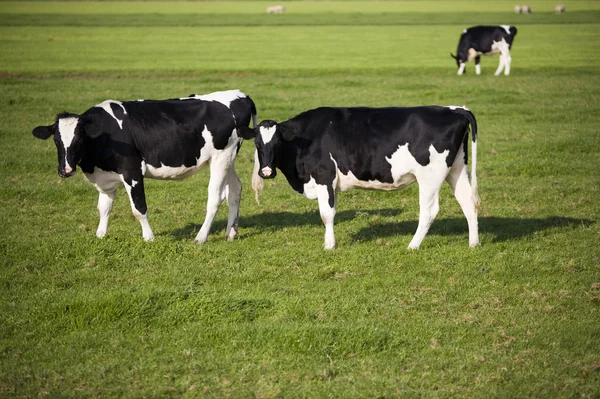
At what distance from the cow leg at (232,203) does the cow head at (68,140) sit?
2249mm

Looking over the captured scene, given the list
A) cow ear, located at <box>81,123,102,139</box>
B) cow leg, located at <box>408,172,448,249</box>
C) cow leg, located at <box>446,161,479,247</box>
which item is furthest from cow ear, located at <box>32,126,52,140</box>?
cow leg, located at <box>446,161,479,247</box>

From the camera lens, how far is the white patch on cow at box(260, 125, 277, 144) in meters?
10.7

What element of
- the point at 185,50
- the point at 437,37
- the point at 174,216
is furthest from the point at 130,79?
the point at 437,37

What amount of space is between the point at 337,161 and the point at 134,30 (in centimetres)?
4878

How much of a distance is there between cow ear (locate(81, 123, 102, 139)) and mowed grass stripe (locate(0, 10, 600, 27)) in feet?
172

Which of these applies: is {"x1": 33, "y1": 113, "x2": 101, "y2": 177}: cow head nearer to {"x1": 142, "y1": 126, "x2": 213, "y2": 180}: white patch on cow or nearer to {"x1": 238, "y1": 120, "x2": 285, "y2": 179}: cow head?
{"x1": 142, "y1": 126, "x2": 213, "y2": 180}: white patch on cow

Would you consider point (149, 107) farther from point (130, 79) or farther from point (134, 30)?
point (134, 30)

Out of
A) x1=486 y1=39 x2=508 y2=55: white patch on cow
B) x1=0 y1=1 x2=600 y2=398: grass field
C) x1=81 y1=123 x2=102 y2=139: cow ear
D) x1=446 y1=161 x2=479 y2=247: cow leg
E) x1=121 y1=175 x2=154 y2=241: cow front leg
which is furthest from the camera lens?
x1=486 y1=39 x2=508 y2=55: white patch on cow

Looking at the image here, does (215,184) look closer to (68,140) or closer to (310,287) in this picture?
(68,140)

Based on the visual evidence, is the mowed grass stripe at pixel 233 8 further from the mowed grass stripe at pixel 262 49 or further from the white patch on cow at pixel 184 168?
the white patch on cow at pixel 184 168

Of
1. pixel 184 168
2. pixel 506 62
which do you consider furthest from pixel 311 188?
pixel 506 62

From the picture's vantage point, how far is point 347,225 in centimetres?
1212

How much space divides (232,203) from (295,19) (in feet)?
194

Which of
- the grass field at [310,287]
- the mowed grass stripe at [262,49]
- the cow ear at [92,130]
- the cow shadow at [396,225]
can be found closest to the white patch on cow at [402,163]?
the grass field at [310,287]
